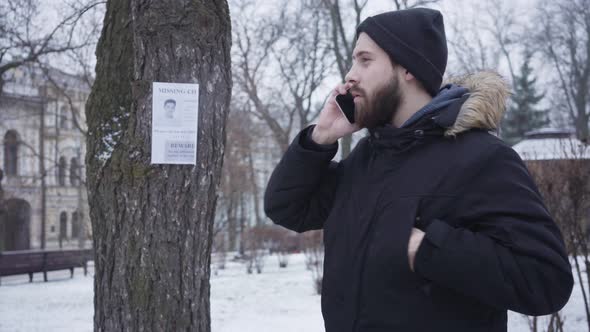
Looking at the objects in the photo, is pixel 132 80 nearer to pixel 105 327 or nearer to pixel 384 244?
pixel 105 327

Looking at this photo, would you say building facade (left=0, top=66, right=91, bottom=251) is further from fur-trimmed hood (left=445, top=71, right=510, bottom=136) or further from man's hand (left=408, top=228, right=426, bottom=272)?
man's hand (left=408, top=228, right=426, bottom=272)

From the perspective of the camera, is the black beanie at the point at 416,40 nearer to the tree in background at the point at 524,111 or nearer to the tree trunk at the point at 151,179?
the tree trunk at the point at 151,179

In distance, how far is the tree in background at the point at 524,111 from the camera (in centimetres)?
3631

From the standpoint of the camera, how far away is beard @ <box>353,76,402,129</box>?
2047mm

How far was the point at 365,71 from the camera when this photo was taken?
2072 millimetres

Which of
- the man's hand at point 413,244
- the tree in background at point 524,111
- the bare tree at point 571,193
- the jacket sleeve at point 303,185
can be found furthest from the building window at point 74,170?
the tree in background at point 524,111

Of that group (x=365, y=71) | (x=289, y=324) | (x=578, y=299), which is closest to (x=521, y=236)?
(x=365, y=71)

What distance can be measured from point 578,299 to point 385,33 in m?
10.0

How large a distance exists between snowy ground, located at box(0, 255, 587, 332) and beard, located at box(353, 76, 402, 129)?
20.9 feet

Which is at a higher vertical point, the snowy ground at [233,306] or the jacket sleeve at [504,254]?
the jacket sleeve at [504,254]

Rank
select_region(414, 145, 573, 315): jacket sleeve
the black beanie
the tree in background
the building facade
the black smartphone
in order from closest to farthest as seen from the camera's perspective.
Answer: select_region(414, 145, 573, 315): jacket sleeve < the black beanie < the black smartphone < the building facade < the tree in background

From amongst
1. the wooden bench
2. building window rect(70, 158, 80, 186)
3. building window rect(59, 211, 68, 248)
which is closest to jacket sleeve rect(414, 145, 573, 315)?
the wooden bench

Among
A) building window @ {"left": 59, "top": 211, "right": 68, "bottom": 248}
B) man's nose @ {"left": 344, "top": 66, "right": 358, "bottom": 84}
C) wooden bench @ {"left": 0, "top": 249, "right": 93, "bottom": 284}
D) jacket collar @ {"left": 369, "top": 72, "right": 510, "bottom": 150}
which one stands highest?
man's nose @ {"left": 344, "top": 66, "right": 358, "bottom": 84}

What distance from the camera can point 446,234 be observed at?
5.52 feet
